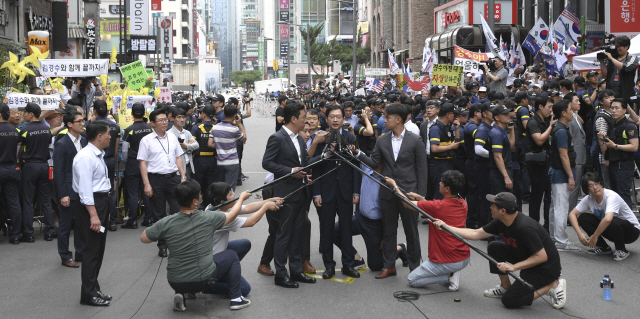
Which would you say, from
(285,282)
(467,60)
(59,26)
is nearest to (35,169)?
(285,282)

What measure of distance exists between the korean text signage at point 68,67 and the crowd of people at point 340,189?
1398 millimetres

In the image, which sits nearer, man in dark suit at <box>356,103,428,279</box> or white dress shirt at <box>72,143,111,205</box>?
white dress shirt at <box>72,143,111,205</box>

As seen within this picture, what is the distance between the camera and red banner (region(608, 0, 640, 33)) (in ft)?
57.8

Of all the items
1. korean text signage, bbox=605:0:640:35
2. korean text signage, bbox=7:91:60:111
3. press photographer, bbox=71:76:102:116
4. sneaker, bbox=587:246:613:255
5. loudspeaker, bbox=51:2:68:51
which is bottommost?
sneaker, bbox=587:246:613:255

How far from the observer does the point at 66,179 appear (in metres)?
8.27

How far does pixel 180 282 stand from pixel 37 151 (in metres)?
4.86

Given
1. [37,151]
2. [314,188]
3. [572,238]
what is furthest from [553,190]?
[37,151]

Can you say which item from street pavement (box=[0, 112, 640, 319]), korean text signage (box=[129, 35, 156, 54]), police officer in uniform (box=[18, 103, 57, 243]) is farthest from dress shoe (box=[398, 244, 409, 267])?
korean text signage (box=[129, 35, 156, 54])

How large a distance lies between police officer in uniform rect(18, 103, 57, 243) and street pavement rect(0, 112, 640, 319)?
0.88 m

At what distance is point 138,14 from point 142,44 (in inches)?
157

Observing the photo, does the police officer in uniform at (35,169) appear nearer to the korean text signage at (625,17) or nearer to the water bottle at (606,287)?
the water bottle at (606,287)

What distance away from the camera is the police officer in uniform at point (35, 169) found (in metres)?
9.81

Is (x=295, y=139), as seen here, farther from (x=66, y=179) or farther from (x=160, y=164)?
(x=66, y=179)

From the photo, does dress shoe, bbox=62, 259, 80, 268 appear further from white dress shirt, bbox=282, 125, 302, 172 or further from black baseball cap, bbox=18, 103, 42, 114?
white dress shirt, bbox=282, 125, 302, 172
